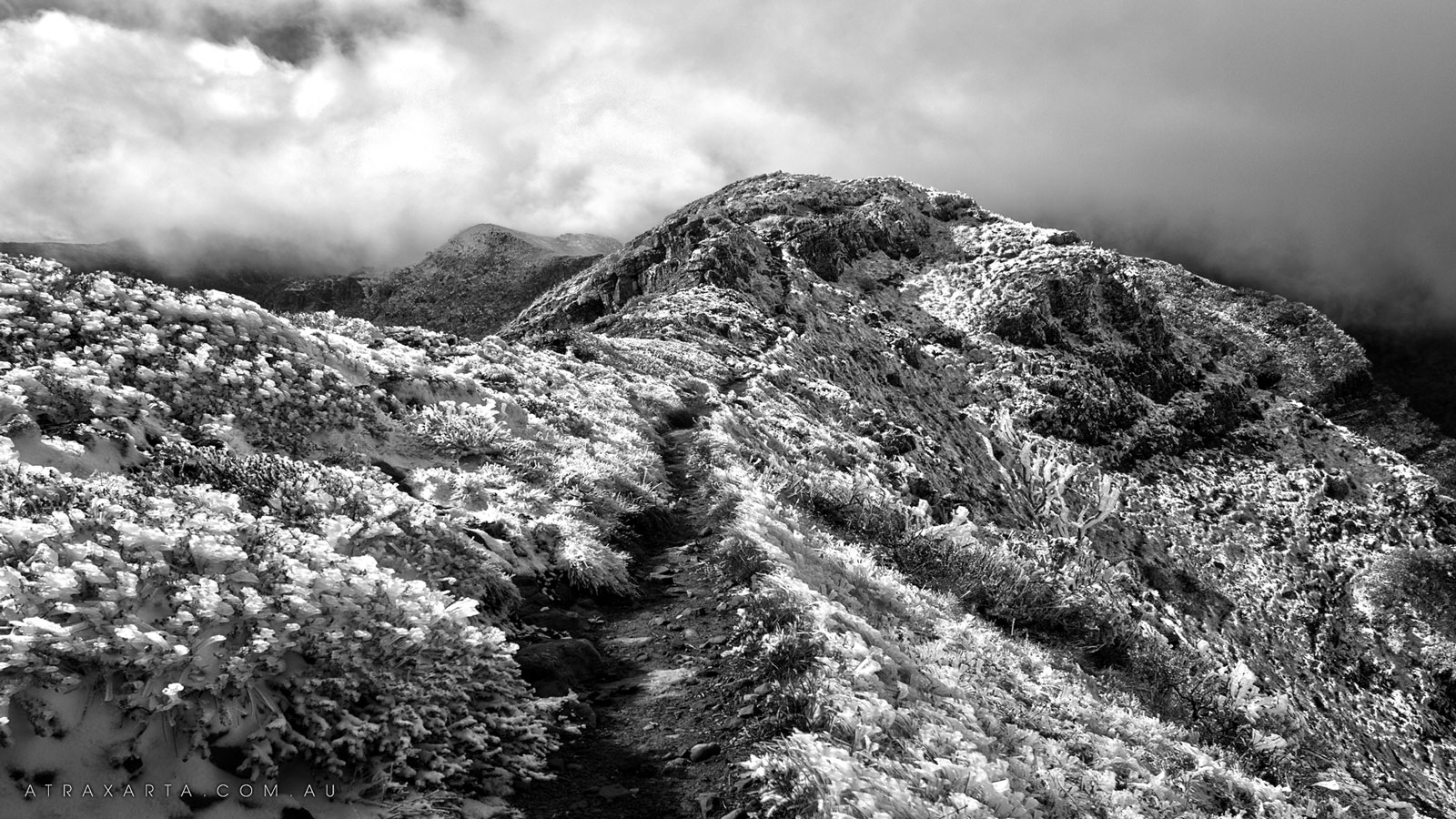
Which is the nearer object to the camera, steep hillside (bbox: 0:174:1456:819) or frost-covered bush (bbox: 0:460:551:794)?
frost-covered bush (bbox: 0:460:551:794)

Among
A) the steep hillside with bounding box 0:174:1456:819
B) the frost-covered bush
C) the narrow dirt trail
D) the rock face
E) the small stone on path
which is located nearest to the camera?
the frost-covered bush

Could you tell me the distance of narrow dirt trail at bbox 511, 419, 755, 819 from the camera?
4363 millimetres

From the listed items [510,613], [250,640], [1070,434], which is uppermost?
[1070,434]

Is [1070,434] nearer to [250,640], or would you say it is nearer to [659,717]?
[659,717]

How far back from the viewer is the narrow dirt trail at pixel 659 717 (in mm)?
4363

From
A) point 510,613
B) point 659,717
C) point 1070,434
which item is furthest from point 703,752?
point 1070,434

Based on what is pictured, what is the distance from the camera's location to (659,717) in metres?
5.48

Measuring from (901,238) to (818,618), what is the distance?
7724 cm

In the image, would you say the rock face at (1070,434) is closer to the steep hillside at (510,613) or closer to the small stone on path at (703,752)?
the steep hillside at (510,613)

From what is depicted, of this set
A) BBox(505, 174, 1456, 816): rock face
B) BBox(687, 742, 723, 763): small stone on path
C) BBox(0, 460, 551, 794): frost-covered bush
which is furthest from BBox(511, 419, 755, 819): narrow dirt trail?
BBox(505, 174, 1456, 816): rock face

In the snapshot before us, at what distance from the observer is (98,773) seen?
317cm

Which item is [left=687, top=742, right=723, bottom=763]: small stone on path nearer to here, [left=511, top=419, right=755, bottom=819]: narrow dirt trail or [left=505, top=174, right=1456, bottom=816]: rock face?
[left=511, top=419, right=755, bottom=819]: narrow dirt trail

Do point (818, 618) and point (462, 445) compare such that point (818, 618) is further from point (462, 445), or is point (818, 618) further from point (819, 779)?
point (462, 445)

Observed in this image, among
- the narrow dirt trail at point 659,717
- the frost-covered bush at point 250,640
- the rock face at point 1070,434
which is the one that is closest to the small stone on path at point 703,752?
the narrow dirt trail at point 659,717
